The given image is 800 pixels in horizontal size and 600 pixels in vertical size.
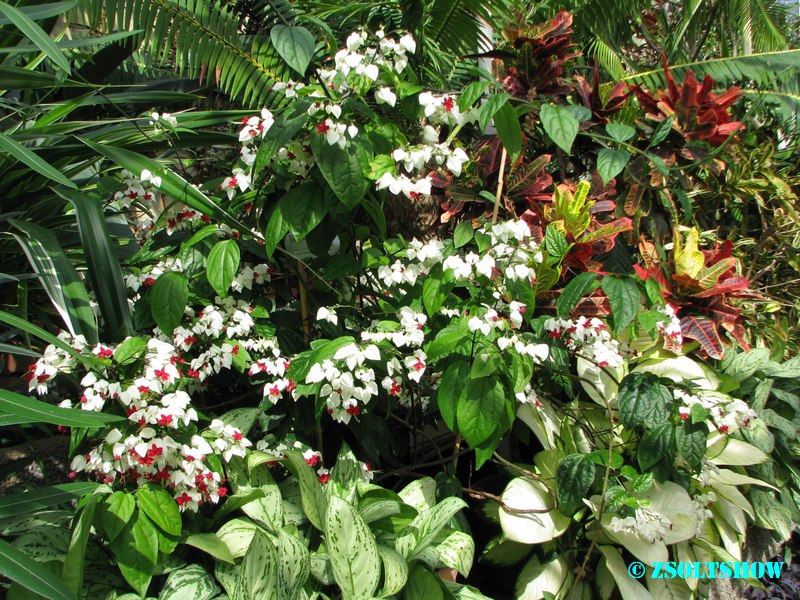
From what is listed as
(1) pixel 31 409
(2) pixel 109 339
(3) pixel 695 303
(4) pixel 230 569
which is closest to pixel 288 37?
(2) pixel 109 339

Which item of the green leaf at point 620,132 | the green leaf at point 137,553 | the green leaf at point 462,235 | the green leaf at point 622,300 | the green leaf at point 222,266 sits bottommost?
the green leaf at point 137,553

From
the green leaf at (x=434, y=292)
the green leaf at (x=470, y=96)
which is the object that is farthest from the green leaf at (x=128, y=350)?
the green leaf at (x=470, y=96)

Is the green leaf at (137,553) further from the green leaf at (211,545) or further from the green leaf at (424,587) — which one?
the green leaf at (424,587)

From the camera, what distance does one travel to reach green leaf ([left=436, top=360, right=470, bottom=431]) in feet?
5.35

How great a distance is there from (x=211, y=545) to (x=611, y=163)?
1630mm

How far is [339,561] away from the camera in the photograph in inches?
54.3

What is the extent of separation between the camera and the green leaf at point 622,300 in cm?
177

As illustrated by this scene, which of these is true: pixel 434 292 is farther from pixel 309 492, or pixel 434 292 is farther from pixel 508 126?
pixel 309 492

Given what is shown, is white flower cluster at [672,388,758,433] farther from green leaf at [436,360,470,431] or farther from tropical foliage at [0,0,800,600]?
green leaf at [436,360,470,431]

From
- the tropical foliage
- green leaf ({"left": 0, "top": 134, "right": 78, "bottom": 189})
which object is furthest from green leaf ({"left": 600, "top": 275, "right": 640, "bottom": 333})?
green leaf ({"left": 0, "top": 134, "right": 78, "bottom": 189})

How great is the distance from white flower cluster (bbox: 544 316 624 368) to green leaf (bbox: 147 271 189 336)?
1020 mm

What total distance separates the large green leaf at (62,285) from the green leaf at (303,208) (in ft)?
1.69

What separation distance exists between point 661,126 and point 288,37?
58.3 inches

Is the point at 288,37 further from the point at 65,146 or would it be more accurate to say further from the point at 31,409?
the point at 31,409
